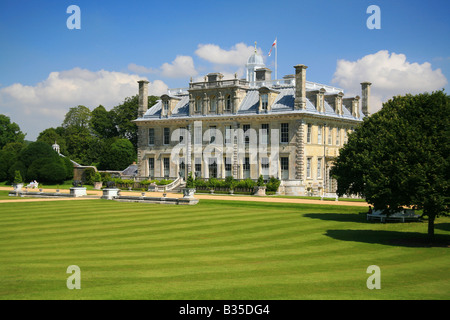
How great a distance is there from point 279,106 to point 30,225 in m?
34.7

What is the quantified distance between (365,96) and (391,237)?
4347cm

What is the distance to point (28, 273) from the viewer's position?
14.9 m

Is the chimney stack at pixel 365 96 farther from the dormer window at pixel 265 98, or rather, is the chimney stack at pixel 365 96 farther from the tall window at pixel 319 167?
the dormer window at pixel 265 98

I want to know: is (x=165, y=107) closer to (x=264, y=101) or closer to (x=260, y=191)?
(x=264, y=101)

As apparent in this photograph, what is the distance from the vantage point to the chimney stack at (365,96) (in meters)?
63.2

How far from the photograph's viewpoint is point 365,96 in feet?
209

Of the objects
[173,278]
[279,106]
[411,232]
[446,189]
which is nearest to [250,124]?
[279,106]

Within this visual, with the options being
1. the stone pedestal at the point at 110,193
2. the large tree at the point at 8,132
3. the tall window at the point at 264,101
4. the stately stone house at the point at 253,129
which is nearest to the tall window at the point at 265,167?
the stately stone house at the point at 253,129

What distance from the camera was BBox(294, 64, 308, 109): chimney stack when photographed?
170 ft

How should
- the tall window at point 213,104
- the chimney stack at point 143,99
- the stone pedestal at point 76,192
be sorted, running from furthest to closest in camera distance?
the chimney stack at point 143,99 → the tall window at point 213,104 → the stone pedestal at point 76,192

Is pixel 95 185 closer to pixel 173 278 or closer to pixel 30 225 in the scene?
pixel 30 225

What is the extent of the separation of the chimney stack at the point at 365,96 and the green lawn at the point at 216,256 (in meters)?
35.4

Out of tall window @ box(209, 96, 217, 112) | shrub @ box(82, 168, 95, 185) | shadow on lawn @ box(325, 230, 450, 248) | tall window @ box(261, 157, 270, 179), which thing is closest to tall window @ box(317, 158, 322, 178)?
tall window @ box(261, 157, 270, 179)

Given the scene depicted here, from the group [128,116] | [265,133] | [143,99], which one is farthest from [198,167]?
[128,116]
